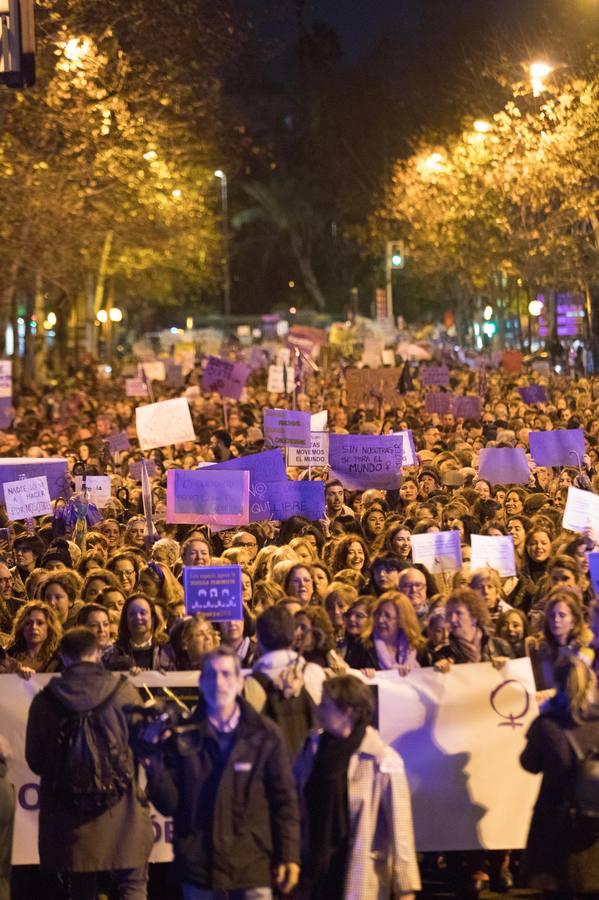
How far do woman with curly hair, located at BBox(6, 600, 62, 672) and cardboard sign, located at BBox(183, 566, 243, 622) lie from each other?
0.67 meters

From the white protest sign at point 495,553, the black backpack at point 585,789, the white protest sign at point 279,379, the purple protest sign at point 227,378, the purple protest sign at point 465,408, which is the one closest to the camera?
the black backpack at point 585,789

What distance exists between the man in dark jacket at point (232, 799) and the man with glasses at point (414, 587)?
311 centimetres

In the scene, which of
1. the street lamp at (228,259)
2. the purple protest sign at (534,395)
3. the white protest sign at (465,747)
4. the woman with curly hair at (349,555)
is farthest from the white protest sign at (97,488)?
the street lamp at (228,259)

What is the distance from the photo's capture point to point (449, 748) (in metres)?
8.00

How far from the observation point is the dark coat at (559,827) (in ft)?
22.1

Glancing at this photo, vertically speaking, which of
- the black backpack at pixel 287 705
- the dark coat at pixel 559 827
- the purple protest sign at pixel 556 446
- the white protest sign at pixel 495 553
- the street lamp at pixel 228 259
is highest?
the street lamp at pixel 228 259

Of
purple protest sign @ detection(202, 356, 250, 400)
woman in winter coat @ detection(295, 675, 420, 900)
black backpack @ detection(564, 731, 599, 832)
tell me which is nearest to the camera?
woman in winter coat @ detection(295, 675, 420, 900)

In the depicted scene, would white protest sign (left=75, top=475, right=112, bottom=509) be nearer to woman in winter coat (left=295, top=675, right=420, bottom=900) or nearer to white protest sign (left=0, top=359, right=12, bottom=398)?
woman in winter coat (left=295, top=675, right=420, bottom=900)

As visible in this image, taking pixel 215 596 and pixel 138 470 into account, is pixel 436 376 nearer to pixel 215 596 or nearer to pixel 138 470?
pixel 138 470

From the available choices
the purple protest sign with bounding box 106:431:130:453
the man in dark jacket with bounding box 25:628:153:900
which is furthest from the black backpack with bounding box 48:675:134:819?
the purple protest sign with bounding box 106:431:130:453

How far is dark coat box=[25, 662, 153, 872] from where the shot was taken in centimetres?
694

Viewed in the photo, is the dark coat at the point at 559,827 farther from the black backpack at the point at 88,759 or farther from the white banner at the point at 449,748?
the black backpack at the point at 88,759

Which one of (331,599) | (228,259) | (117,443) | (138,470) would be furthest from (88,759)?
(228,259)

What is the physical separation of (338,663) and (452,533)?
2.92m
